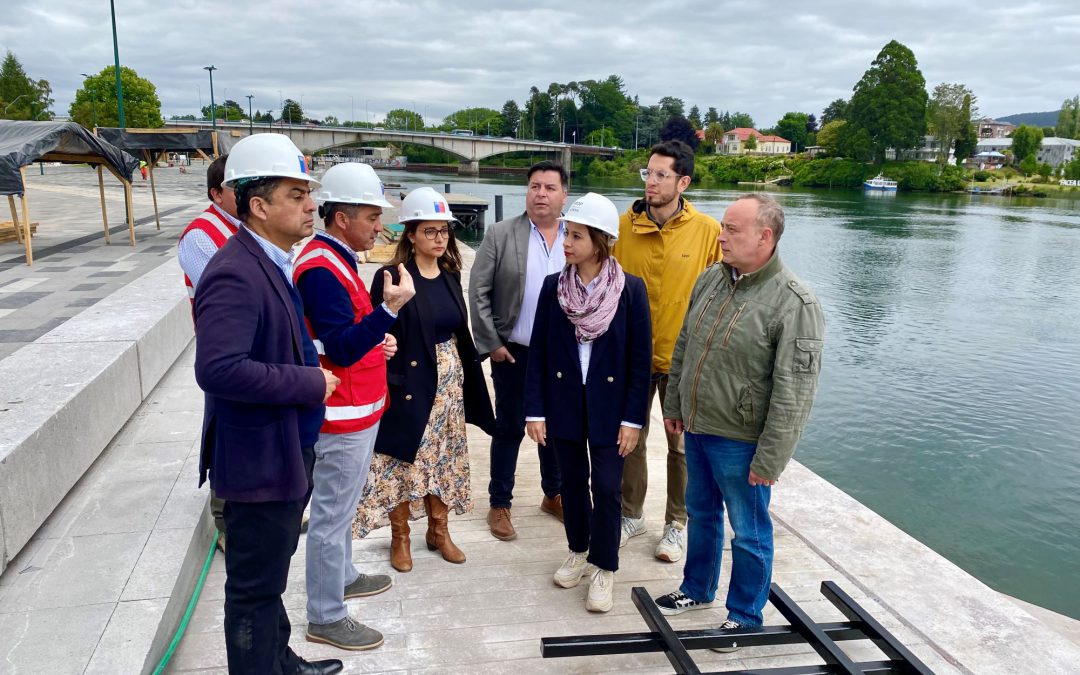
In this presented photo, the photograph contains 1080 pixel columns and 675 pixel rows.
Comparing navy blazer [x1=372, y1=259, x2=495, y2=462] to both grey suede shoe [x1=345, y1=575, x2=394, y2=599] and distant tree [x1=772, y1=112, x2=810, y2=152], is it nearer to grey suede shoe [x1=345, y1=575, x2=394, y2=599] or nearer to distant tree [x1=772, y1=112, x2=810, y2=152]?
grey suede shoe [x1=345, y1=575, x2=394, y2=599]

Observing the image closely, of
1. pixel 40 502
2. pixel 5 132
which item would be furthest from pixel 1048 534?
pixel 5 132

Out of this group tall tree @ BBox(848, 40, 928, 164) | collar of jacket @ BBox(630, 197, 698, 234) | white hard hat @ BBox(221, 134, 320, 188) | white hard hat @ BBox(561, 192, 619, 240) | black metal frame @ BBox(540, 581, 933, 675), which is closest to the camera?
white hard hat @ BBox(221, 134, 320, 188)

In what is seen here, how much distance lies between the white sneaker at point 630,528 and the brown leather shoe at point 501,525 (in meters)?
0.55

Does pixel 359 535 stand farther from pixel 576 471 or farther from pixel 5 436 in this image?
pixel 5 436

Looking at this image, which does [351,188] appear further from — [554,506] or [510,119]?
[510,119]

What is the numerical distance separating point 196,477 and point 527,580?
1.74 meters

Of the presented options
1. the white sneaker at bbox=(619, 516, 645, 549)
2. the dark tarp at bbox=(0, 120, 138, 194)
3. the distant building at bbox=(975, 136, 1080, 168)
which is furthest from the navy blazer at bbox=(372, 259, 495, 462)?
the distant building at bbox=(975, 136, 1080, 168)

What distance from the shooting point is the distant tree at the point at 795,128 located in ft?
406

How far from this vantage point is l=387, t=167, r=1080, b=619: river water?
6.54 meters

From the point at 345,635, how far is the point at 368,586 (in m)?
0.39

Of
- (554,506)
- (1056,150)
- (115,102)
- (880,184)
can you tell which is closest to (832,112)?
(1056,150)

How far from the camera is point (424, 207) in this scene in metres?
2.96

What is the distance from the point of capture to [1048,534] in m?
6.58

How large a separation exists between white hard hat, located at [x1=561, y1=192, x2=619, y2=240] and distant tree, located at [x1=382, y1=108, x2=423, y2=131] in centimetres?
15322
